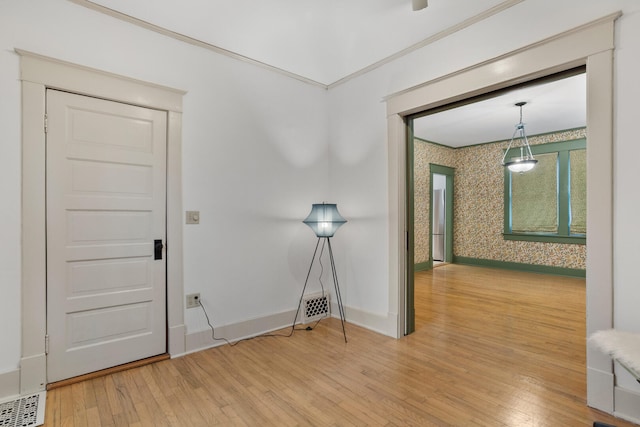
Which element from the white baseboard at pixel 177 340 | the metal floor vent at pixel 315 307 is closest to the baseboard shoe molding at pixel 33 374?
the white baseboard at pixel 177 340

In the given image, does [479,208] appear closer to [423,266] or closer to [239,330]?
[423,266]

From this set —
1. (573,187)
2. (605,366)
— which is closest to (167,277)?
(605,366)

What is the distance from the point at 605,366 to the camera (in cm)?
194

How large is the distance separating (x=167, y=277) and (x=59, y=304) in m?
0.70

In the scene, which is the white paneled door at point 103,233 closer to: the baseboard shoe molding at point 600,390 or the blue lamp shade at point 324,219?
the blue lamp shade at point 324,219

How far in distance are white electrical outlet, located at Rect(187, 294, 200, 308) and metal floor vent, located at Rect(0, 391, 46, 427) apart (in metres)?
1.04

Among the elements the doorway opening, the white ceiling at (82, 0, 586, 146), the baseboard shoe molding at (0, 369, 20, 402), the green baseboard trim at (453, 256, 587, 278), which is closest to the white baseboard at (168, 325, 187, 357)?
the baseboard shoe molding at (0, 369, 20, 402)

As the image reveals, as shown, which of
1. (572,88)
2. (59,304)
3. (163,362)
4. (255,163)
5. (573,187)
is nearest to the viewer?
(59,304)

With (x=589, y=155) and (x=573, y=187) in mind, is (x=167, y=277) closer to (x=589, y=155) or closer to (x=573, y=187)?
(x=589, y=155)

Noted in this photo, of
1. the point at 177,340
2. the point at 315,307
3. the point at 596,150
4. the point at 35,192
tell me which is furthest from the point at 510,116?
the point at 35,192

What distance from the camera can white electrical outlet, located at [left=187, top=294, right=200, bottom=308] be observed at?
9.20 feet

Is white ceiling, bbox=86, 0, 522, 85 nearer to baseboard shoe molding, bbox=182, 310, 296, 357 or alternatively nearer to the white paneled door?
the white paneled door

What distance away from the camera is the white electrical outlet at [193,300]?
2.80 meters

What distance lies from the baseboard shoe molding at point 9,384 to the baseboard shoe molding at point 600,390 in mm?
3567
